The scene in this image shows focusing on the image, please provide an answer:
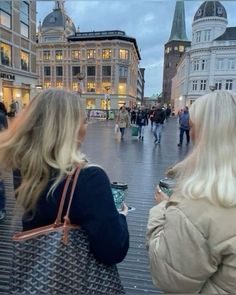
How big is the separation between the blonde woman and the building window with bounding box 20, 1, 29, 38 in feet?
119

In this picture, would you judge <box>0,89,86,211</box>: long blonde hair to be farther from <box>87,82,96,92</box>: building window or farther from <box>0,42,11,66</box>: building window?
<box>87,82,96,92</box>: building window

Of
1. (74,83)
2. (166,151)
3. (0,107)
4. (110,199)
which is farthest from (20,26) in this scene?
(74,83)

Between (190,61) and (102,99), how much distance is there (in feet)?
71.3

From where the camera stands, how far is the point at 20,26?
33.2 metres

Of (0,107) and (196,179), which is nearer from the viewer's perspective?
(196,179)

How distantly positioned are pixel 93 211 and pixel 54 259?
27cm

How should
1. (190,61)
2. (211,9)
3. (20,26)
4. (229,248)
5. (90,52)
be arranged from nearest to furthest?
1. (229,248)
2. (20,26)
3. (211,9)
4. (190,61)
5. (90,52)

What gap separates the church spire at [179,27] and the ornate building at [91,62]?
4654 centimetres

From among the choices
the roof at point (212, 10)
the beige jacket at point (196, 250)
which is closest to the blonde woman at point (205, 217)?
the beige jacket at point (196, 250)

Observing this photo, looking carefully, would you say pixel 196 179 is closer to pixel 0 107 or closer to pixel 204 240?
pixel 204 240

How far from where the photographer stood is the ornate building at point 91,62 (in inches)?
2761

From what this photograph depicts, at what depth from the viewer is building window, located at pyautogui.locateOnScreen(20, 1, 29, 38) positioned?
33250 mm

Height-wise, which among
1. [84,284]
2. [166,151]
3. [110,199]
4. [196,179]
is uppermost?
[196,179]

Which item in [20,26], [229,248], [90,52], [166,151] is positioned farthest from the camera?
[90,52]
